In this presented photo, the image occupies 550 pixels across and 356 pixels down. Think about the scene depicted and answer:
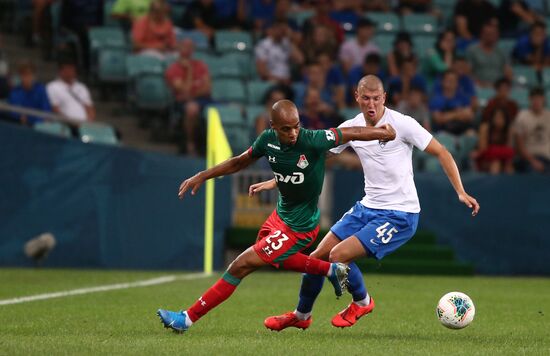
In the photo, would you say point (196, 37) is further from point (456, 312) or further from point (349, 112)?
point (456, 312)

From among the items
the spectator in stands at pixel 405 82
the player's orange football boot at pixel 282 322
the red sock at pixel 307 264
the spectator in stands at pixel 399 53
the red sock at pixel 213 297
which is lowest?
the player's orange football boot at pixel 282 322

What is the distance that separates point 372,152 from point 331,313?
2.09 metres

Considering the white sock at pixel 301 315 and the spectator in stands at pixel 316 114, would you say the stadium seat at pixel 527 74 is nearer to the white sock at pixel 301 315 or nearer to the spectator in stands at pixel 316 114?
the spectator in stands at pixel 316 114

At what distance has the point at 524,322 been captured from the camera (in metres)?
10.3

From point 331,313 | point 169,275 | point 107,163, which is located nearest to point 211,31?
point 107,163

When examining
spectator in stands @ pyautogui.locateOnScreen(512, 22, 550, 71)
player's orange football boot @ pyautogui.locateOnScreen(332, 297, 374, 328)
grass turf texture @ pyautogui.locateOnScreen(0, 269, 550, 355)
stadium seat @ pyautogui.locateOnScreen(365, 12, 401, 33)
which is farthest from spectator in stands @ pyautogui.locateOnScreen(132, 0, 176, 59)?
player's orange football boot @ pyautogui.locateOnScreen(332, 297, 374, 328)

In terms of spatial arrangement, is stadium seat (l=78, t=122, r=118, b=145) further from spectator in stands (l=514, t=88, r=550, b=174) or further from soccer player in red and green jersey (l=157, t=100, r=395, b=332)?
soccer player in red and green jersey (l=157, t=100, r=395, b=332)

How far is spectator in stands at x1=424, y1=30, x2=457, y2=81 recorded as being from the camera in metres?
20.6

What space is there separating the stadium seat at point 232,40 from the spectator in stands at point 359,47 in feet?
5.13

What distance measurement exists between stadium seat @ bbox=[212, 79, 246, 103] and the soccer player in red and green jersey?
34.7 feet

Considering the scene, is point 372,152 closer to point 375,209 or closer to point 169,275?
point 375,209

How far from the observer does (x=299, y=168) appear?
8.63 meters

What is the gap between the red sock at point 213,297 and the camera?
8586mm

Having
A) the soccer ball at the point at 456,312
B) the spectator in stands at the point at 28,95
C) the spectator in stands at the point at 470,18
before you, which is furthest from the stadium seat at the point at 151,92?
the soccer ball at the point at 456,312
